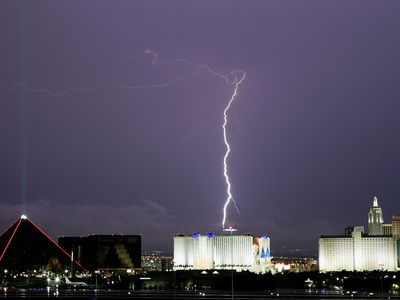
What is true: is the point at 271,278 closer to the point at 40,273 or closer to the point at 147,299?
the point at 40,273

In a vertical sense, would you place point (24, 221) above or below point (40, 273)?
above

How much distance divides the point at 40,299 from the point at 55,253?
93271 mm

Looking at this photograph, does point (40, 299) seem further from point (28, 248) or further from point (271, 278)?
point (271, 278)

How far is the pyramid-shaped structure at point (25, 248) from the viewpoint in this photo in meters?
143

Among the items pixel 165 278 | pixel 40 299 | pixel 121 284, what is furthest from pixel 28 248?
pixel 40 299

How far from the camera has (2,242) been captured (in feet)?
467

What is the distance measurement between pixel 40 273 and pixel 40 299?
97.1m

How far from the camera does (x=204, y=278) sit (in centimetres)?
17500

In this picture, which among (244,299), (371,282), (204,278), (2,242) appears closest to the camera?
(244,299)

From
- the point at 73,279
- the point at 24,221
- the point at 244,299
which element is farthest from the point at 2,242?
the point at 244,299

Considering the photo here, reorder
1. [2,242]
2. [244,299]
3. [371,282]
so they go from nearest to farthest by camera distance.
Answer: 1. [244,299]
2. [2,242]
3. [371,282]

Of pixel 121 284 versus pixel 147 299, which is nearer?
pixel 147 299

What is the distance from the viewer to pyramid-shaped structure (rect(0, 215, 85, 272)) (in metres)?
143

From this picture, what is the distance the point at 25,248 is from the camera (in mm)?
148875
